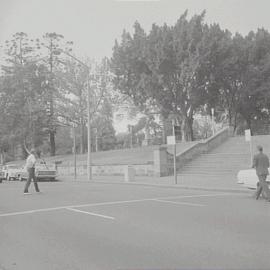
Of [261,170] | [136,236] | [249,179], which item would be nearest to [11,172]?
[249,179]

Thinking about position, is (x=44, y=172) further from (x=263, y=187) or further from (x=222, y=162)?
(x=263, y=187)

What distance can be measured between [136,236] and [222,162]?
70.9 feet

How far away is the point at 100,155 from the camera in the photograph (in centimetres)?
4453

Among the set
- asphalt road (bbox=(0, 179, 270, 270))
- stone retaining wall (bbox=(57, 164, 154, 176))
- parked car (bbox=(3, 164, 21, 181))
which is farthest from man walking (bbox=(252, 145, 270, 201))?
parked car (bbox=(3, 164, 21, 181))

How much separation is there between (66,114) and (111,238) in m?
42.4

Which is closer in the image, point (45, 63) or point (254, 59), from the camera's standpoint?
point (254, 59)

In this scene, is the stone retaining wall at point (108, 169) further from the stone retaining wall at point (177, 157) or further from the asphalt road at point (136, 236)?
the asphalt road at point (136, 236)

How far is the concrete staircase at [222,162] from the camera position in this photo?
87.1 feet

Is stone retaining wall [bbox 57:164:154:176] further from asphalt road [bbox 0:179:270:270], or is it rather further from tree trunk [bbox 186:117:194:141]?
asphalt road [bbox 0:179:270:270]

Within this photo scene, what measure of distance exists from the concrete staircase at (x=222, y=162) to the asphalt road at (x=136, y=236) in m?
13.0

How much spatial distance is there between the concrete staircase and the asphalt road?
1304 centimetres

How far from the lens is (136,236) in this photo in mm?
8273

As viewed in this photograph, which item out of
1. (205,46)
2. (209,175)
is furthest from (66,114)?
(209,175)

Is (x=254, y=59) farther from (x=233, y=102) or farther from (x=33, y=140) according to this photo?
(x=33, y=140)
